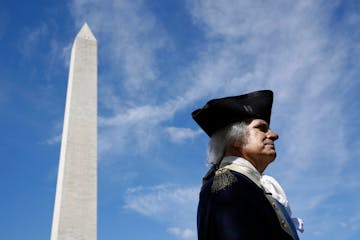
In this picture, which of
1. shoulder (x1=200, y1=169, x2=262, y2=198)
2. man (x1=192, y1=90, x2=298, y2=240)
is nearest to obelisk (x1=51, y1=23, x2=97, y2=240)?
man (x1=192, y1=90, x2=298, y2=240)

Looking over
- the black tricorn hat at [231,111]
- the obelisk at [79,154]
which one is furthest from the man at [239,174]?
the obelisk at [79,154]

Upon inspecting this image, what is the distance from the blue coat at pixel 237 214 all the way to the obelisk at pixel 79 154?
35.2 feet

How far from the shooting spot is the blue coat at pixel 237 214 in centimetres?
240

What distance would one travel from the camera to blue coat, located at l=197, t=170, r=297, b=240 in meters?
2.40

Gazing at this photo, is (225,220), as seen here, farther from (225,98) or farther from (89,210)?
(89,210)

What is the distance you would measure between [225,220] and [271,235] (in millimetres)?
240

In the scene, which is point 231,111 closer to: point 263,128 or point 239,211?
Result: point 263,128

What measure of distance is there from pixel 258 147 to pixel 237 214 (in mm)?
649

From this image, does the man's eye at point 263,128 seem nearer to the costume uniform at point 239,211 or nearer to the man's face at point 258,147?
the man's face at point 258,147

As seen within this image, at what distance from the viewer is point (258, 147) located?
2.99 m

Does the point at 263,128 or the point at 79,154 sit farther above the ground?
the point at 79,154

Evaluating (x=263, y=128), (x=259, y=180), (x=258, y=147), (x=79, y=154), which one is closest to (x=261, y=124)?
(x=263, y=128)

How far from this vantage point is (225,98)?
10.0ft

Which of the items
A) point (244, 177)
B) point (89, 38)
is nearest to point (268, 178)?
point (244, 177)
